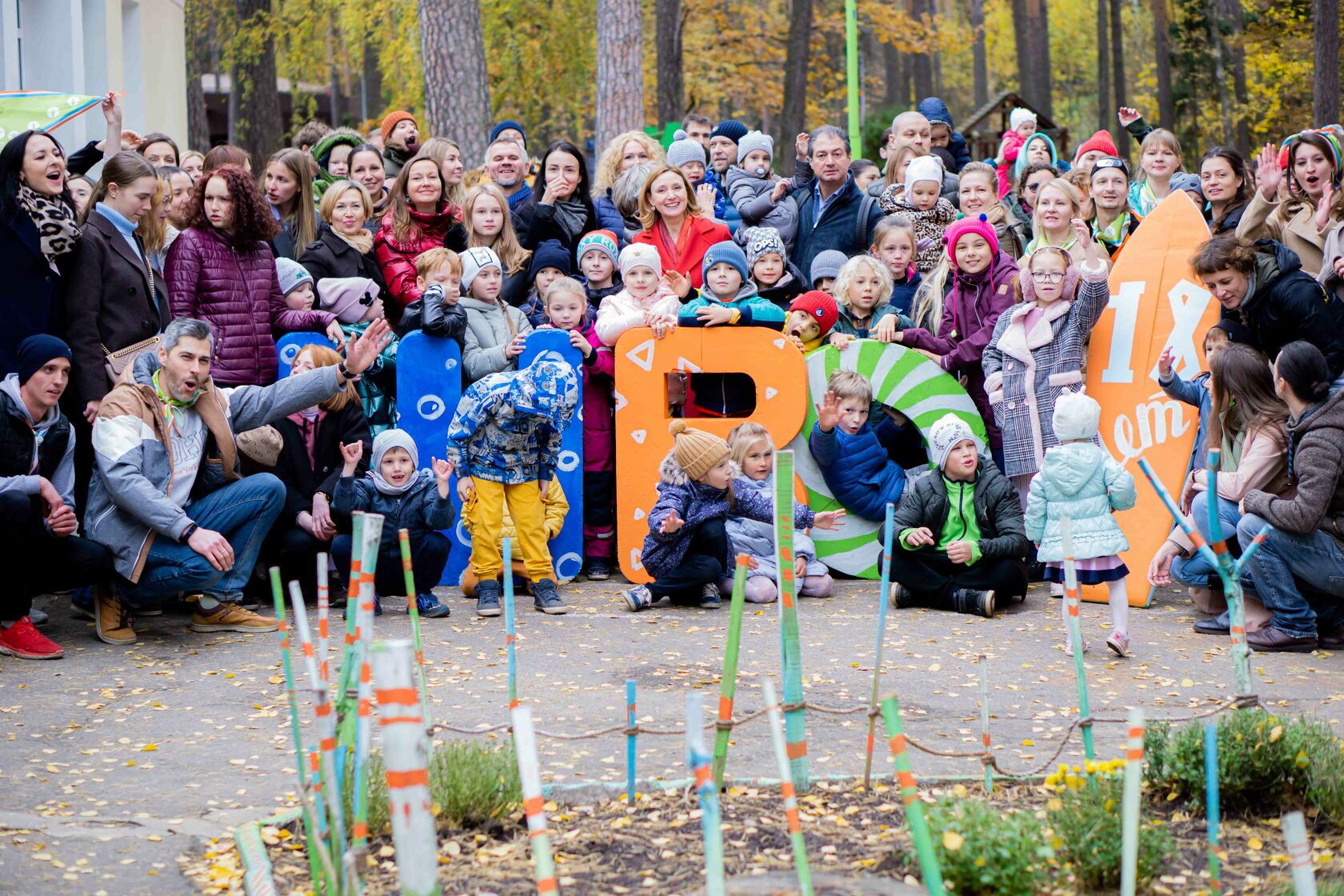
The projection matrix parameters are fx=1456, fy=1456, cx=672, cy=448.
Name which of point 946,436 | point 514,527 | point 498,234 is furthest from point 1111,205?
point 514,527

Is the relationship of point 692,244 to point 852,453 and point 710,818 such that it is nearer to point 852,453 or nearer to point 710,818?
point 852,453

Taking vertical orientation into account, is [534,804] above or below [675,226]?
below

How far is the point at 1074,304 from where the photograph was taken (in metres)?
8.10

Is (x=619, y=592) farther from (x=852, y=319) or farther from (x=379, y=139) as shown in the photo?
(x=379, y=139)

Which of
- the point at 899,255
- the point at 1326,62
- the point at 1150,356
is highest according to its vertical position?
the point at 1326,62

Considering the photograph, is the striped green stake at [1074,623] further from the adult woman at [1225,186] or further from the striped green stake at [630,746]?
the adult woman at [1225,186]

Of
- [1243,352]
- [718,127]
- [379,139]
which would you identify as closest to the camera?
[1243,352]

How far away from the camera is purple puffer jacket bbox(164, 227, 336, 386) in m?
7.81

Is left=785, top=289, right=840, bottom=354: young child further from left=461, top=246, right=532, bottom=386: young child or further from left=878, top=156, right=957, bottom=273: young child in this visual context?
left=461, top=246, right=532, bottom=386: young child

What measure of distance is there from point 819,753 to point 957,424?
3166mm

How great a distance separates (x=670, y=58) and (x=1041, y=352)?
17092mm

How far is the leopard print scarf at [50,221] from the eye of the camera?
7.06 metres

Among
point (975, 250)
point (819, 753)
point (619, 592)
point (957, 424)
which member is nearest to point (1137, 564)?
point (957, 424)

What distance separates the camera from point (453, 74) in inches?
566
